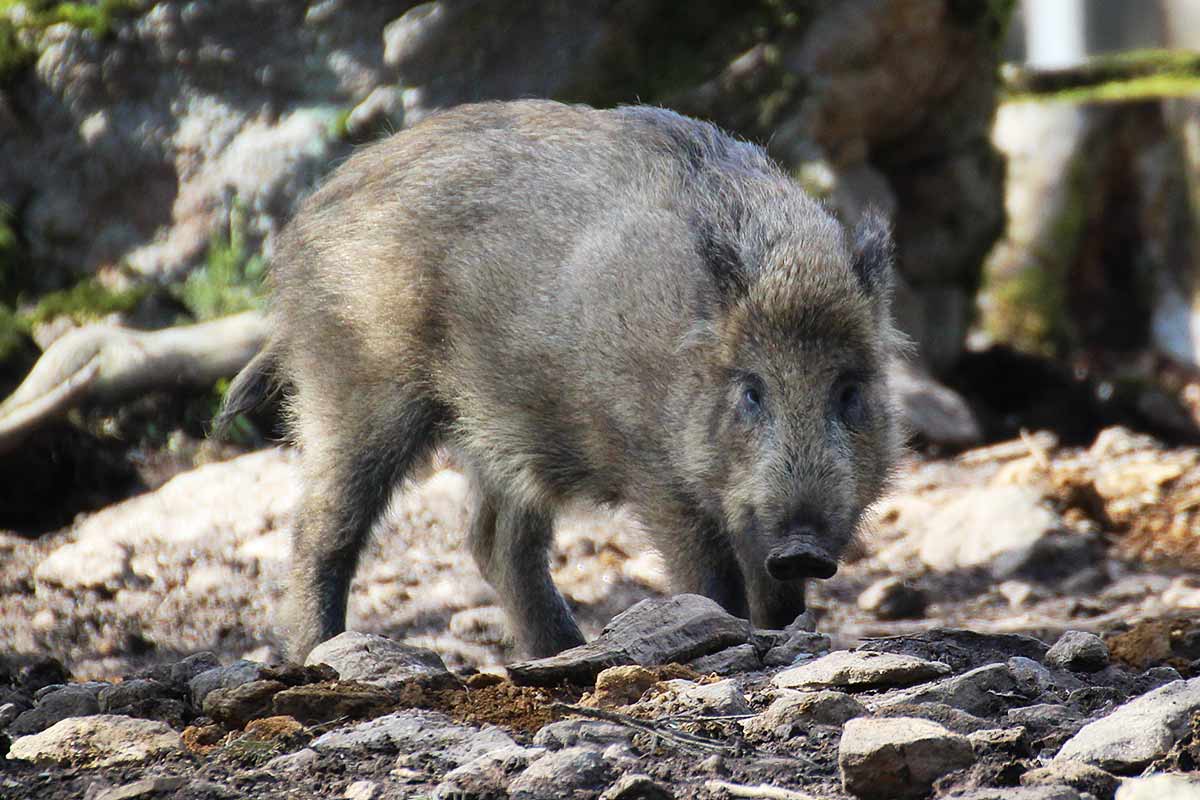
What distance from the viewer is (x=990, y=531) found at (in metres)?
6.52

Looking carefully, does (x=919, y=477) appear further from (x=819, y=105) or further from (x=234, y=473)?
(x=234, y=473)

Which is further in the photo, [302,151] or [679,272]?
[302,151]

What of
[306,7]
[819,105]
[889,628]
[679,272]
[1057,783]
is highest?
[306,7]

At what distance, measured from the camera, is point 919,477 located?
769 cm

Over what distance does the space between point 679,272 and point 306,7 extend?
4.21 meters

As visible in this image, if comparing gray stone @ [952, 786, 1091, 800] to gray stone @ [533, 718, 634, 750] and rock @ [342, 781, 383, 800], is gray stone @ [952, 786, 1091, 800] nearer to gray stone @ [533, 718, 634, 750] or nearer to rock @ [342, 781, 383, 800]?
gray stone @ [533, 718, 634, 750]

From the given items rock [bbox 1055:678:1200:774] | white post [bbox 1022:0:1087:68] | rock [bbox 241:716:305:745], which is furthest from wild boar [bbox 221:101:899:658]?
white post [bbox 1022:0:1087:68]

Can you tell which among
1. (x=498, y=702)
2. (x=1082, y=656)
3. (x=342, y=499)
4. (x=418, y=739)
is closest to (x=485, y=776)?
(x=418, y=739)

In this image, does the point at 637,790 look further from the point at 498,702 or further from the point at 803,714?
the point at 498,702

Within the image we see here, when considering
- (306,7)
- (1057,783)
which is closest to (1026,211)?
(306,7)

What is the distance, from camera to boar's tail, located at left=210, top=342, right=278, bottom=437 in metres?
→ 5.46

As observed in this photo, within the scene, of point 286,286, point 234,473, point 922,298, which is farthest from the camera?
point 922,298

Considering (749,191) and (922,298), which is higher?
(749,191)

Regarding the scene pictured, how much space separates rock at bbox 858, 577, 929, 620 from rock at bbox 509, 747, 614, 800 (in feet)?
11.1
